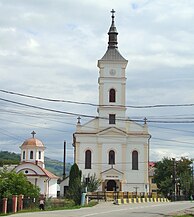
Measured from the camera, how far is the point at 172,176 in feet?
286

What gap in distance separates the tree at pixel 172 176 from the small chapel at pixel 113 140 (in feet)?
36.4

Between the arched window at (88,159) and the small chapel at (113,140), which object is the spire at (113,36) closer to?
the small chapel at (113,140)

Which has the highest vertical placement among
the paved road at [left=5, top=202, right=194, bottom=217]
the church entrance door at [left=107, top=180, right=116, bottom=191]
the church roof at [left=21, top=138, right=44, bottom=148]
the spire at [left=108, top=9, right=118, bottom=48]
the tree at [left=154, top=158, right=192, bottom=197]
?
the spire at [left=108, top=9, right=118, bottom=48]

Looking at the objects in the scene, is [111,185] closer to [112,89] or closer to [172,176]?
[112,89]

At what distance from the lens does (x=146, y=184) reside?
7319cm

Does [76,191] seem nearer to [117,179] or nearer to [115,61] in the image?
[117,179]

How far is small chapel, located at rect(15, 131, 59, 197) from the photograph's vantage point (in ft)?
246

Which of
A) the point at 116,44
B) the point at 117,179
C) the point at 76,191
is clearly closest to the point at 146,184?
the point at 117,179

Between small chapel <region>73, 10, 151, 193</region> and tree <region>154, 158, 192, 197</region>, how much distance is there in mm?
11097

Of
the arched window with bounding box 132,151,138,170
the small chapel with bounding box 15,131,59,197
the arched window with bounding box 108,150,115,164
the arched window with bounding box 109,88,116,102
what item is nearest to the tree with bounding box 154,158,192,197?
the arched window with bounding box 132,151,138,170

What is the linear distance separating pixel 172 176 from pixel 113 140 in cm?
1833

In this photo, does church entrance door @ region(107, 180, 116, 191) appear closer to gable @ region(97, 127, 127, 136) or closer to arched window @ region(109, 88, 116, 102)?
gable @ region(97, 127, 127, 136)

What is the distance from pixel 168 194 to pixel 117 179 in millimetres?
15415

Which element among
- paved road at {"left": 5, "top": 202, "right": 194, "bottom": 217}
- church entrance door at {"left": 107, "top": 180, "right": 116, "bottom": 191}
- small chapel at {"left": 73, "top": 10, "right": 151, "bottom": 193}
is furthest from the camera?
small chapel at {"left": 73, "top": 10, "right": 151, "bottom": 193}
